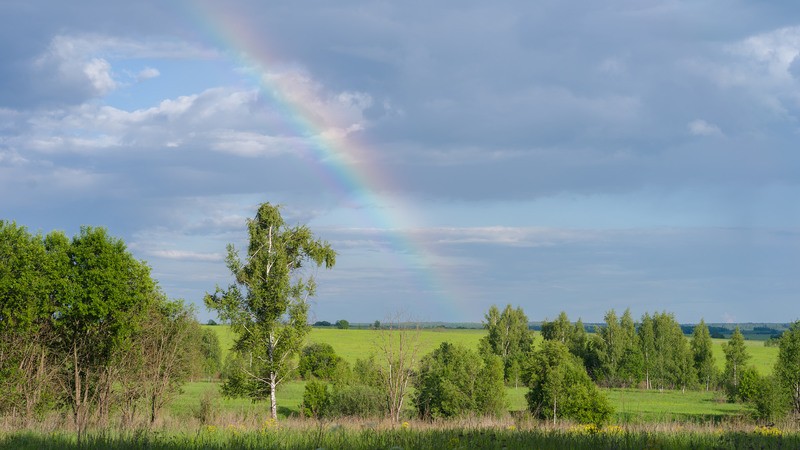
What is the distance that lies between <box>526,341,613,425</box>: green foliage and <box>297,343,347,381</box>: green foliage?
34120mm

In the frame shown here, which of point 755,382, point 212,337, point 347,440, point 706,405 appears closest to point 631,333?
point 706,405

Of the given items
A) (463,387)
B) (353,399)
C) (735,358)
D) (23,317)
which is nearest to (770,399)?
(463,387)

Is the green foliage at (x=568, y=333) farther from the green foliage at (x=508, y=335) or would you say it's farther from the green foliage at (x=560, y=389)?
the green foliage at (x=560, y=389)

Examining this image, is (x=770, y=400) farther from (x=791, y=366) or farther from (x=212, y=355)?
(x=212, y=355)

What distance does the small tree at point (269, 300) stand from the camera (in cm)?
4753

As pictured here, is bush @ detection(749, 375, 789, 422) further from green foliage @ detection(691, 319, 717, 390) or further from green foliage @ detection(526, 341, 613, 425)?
green foliage @ detection(691, 319, 717, 390)

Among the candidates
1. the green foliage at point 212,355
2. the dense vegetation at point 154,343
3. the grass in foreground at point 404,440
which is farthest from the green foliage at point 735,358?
the grass in foreground at point 404,440

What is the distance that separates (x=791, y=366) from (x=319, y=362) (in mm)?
59263

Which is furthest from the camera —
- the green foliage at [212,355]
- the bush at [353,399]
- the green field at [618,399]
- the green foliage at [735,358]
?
the green foliage at [212,355]

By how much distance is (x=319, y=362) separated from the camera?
105m

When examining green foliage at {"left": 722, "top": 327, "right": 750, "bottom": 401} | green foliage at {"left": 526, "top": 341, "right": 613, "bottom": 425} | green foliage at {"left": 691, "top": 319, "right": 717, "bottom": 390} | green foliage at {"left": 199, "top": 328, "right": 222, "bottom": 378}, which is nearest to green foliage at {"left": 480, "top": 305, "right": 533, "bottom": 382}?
green foliage at {"left": 691, "top": 319, "right": 717, "bottom": 390}

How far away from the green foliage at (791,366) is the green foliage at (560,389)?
18.6 metres

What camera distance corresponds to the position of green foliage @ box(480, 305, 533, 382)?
134 metres

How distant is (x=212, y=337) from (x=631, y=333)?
A: 71.7 metres
